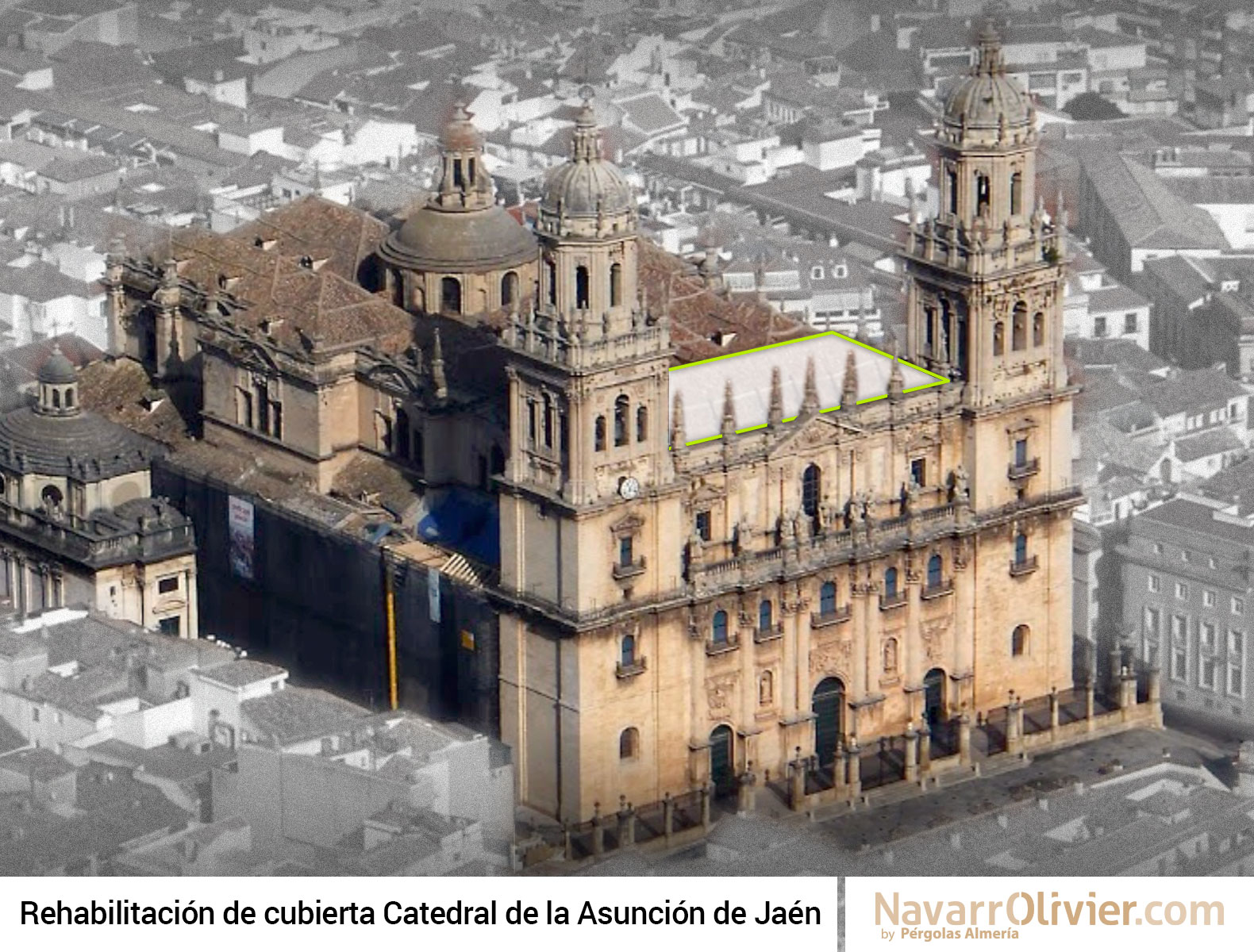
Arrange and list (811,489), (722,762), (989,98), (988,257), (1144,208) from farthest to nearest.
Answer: (1144,208), (988,257), (989,98), (811,489), (722,762)

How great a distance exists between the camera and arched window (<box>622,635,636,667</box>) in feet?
402

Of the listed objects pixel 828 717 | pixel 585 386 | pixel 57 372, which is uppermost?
pixel 585 386

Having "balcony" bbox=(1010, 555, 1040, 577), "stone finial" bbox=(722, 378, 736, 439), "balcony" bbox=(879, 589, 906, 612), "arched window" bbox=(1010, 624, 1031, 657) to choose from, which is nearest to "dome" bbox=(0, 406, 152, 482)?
"stone finial" bbox=(722, 378, 736, 439)

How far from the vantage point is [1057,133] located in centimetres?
17600

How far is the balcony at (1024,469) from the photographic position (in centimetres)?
12925

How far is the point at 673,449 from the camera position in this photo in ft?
401

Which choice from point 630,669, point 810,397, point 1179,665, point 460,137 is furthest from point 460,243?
point 1179,665

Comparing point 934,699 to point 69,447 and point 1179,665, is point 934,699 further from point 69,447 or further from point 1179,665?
point 69,447

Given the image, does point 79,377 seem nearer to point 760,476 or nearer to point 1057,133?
point 760,476

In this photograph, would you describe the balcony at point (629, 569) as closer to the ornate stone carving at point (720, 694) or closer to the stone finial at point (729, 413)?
the stone finial at point (729, 413)

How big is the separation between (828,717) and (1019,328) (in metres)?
10.1

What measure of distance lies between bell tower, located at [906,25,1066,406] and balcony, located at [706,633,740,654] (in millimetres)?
8354

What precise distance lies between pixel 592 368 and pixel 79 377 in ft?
77.9

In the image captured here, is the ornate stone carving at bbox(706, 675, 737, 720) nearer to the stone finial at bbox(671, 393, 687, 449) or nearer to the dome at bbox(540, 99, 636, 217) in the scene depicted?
the stone finial at bbox(671, 393, 687, 449)
